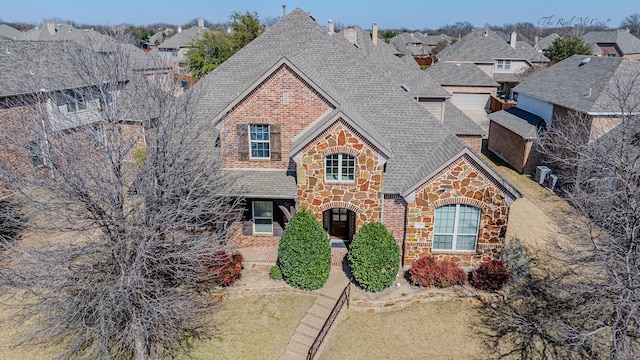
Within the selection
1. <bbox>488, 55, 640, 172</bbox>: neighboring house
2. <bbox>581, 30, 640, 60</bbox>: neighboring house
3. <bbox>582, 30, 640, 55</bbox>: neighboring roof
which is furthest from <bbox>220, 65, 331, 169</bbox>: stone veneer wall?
<bbox>582, 30, 640, 55</bbox>: neighboring roof

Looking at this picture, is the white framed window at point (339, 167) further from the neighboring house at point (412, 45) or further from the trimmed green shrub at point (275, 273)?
the neighboring house at point (412, 45)

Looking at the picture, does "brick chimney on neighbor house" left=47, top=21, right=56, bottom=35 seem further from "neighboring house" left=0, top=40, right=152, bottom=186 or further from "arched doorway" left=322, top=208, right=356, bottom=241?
"arched doorway" left=322, top=208, right=356, bottom=241

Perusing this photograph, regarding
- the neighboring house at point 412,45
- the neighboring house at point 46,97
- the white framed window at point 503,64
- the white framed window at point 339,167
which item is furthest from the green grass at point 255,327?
the neighboring house at point 412,45

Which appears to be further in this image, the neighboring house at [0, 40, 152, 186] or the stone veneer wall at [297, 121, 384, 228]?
the stone veneer wall at [297, 121, 384, 228]

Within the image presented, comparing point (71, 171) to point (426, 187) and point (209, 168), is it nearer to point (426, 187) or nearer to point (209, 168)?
point (209, 168)

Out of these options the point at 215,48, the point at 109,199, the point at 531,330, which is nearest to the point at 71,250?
the point at 109,199

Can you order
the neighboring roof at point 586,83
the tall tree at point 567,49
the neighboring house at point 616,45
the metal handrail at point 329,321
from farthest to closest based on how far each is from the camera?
the neighboring house at point 616,45 < the tall tree at point 567,49 < the neighboring roof at point 586,83 < the metal handrail at point 329,321
